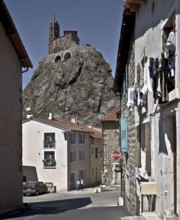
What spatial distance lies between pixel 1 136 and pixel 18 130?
2.77 meters

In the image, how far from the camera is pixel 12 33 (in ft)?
70.9

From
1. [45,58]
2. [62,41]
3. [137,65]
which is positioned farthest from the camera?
[62,41]

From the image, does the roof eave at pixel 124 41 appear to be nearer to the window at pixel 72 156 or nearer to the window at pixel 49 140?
the window at pixel 49 140

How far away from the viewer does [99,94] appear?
271ft

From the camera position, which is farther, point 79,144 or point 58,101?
point 58,101

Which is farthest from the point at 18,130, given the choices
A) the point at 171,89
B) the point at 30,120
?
the point at 30,120

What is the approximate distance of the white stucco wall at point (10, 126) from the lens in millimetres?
21016

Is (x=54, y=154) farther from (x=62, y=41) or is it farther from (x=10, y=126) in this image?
(x=62, y=41)

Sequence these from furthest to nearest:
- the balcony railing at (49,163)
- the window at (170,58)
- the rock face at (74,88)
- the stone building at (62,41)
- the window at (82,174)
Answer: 1. the stone building at (62,41)
2. the rock face at (74,88)
3. the window at (82,174)
4. the balcony railing at (49,163)
5. the window at (170,58)

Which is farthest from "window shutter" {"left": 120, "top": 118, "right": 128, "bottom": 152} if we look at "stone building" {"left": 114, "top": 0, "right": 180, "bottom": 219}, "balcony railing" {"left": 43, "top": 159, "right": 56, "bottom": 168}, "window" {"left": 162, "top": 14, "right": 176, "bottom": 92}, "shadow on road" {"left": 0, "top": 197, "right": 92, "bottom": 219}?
"balcony railing" {"left": 43, "top": 159, "right": 56, "bottom": 168}

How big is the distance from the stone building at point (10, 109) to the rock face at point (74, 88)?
5320 cm

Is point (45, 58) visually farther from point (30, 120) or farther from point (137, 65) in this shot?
point (137, 65)

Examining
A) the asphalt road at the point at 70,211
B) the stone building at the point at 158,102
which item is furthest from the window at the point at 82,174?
the stone building at the point at 158,102

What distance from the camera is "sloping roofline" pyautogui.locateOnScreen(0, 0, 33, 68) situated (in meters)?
20.5
